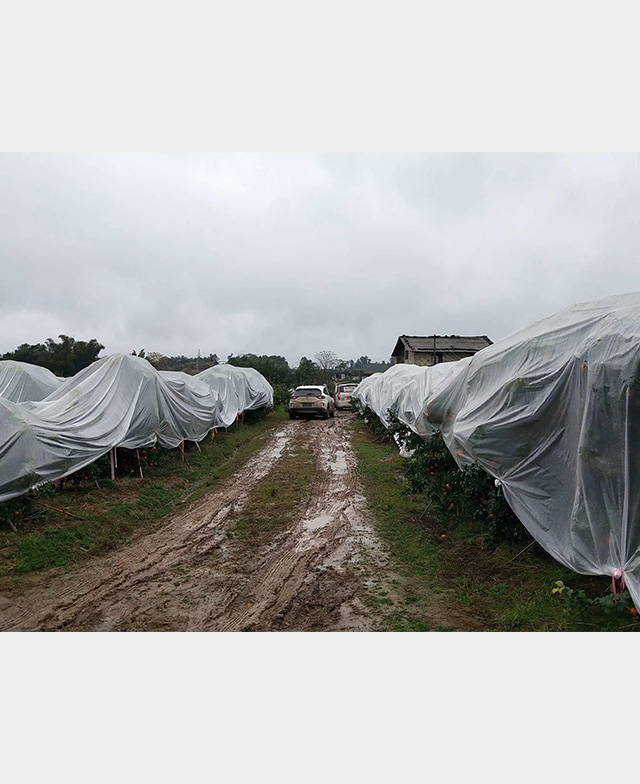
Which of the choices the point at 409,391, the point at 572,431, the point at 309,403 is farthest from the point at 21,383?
the point at 572,431

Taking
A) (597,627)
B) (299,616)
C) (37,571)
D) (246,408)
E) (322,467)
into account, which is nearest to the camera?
(597,627)

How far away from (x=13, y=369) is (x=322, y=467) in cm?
1158

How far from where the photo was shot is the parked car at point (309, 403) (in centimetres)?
2359

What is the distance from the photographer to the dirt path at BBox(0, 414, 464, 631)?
437cm

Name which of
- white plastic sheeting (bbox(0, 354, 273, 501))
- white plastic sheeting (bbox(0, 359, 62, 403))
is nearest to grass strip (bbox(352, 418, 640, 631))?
white plastic sheeting (bbox(0, 354, 273, 501))

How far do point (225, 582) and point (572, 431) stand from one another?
375 centimetres

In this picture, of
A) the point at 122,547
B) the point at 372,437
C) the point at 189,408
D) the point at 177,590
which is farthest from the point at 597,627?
the point at 372,437

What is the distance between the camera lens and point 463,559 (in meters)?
5.66

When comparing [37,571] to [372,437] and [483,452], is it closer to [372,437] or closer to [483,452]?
[483,452]

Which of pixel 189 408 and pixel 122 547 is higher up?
pixel 189 408

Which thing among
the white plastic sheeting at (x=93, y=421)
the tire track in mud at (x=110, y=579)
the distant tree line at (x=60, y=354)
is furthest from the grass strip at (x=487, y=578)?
the distant tree line at (x=60, y=354)

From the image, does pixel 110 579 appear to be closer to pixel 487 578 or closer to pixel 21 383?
pixel 487 578

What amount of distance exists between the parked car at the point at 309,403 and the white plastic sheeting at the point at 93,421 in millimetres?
9630

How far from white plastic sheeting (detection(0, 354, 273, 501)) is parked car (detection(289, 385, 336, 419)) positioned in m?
9.63
